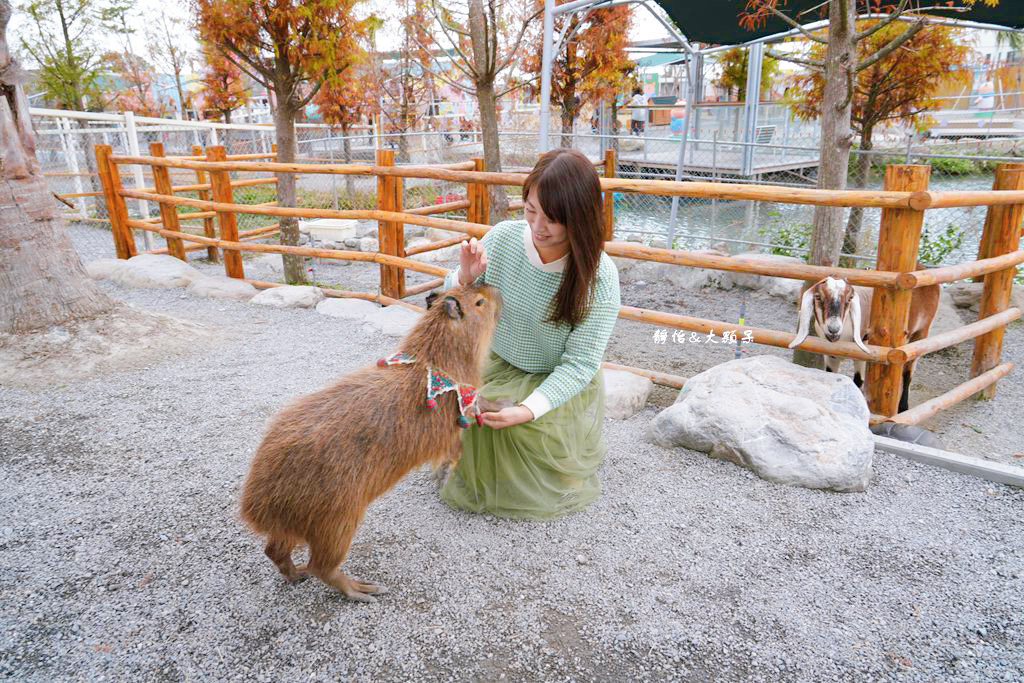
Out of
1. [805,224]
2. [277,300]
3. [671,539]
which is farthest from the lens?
[805,224]

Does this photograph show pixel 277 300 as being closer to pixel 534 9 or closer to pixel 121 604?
pixel 121 604

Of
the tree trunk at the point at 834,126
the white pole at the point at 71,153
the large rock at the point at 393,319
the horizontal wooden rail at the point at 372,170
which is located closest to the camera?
the tree trunk at the point at 834,126

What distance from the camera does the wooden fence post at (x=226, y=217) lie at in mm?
6168

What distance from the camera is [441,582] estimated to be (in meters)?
2.13

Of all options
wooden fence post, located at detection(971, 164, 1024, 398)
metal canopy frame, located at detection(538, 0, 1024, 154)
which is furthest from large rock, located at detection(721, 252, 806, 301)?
wooden fence post, located at detection(971, 164, 1024, 398)

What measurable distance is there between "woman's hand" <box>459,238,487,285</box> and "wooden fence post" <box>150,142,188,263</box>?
548 cm

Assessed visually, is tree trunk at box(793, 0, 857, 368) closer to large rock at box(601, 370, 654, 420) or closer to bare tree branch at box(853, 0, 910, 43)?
bare tree branch at box(853, 0, 910, 43)

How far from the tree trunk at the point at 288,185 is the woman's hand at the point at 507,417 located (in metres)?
4.83

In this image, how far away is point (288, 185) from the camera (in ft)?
21.4

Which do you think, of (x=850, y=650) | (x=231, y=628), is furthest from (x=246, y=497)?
(x=850, y=650)

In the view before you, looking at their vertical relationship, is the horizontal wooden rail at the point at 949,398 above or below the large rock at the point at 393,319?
below

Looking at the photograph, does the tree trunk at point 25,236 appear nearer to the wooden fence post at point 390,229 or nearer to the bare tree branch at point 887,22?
the wooden fence post at point 390,229

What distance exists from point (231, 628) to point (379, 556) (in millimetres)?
505

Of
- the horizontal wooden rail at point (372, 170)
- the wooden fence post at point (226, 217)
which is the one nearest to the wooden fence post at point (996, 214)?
the horizontal wooden rail at point (372, 170)
